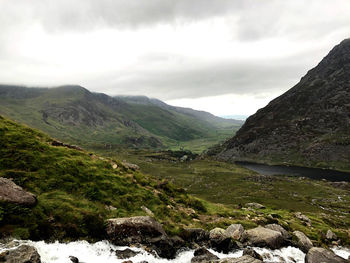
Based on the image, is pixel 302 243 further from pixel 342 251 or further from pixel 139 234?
pixel 139 234

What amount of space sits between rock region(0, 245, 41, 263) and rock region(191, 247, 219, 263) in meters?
11.8

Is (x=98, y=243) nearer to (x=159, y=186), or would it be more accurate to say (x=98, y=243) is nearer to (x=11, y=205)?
(x=11, y=205)

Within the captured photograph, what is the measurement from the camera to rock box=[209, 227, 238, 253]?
21.2m

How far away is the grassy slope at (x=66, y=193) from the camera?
16.1 metres

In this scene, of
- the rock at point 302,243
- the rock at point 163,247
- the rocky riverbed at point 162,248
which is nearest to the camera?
the rocky riverbed at point 162,248

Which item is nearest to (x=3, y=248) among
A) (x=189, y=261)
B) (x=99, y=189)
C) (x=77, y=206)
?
(x=77, y=206)

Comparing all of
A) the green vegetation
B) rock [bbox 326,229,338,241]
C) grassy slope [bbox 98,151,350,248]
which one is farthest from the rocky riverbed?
grassy slope [bbox 98,151,350,248]

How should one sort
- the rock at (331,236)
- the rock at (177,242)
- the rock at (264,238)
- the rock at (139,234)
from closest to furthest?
1. the rock at (139,234)
2. the rock at (177,242)
3. the rock at (264,238)
4. the rock at (331,236)

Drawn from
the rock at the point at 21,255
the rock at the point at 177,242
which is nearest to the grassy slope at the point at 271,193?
the rock at the point at 177,242

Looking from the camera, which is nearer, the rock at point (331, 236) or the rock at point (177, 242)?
the rock at point (177, 242)

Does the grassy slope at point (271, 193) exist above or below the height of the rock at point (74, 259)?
below

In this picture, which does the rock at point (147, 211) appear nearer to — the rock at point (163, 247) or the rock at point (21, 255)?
the rock at point (163, 247)

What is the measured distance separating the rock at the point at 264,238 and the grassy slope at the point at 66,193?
7160 mm

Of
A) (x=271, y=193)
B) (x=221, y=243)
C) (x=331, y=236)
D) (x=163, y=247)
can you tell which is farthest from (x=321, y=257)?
(x=271, y=193)
